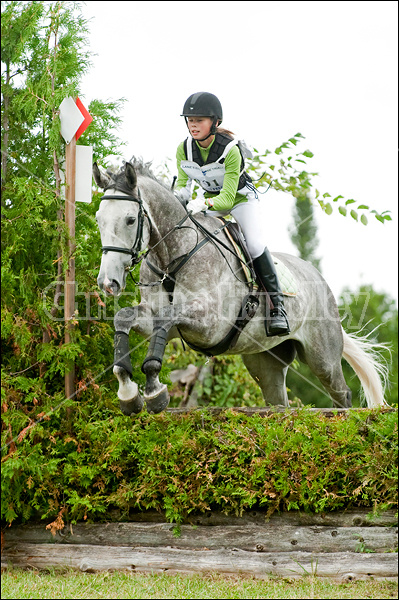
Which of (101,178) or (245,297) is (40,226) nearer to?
(101,178)

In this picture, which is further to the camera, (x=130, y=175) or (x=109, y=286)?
(x=130, y=175)

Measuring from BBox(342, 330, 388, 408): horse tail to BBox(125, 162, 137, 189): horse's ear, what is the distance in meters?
3.07

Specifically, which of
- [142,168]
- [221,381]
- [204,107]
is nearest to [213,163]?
[204,107]

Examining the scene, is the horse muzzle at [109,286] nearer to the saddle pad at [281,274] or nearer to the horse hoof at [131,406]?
the horse hoof at [131,406]

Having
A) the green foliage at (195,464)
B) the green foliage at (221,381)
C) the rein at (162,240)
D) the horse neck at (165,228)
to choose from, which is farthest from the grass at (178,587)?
the green foliage at (221,381)

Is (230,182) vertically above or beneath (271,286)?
above

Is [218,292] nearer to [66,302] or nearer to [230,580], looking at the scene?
[66,302]

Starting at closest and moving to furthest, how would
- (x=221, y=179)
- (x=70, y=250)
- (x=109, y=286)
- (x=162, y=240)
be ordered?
(x=109, y=286)
(x=162, y=240)
(x=70, y=250)
(x=221, y=179)

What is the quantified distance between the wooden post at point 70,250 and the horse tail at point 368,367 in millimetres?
2949

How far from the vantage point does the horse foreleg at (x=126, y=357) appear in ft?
12.6

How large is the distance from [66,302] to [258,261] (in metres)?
1.49

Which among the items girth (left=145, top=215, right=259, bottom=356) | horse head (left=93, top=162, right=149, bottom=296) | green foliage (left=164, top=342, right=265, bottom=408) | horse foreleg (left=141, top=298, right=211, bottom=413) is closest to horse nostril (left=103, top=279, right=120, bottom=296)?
horse head (left=93, top=162, right=149, bottom=296)

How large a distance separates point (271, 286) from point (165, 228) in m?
1.01

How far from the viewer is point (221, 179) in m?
4.60
